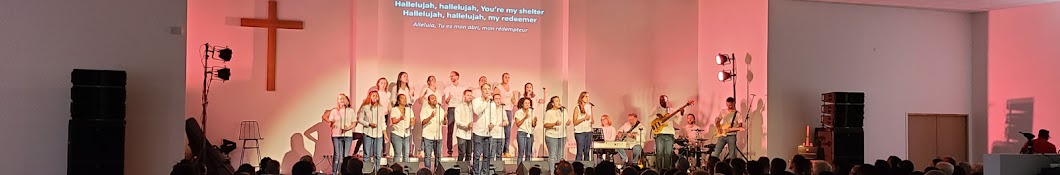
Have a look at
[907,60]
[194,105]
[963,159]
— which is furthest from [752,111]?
[194,105]

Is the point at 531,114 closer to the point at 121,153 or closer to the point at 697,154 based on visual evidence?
the point at 697,154

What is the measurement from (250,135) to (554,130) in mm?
4469

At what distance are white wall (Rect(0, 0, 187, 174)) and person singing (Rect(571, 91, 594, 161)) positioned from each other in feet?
18.4

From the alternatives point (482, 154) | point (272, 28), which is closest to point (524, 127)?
point (482, 154)

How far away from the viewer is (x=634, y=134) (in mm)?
18594

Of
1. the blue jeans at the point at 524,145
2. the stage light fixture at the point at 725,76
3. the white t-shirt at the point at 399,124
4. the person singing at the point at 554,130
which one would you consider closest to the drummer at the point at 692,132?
the stage light fixture at the point at 725,76

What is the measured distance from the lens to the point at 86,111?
12469 millimetres

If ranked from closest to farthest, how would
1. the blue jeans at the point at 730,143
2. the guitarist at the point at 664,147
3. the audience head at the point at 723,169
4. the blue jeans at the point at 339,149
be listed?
the audience head at the point at 723,169 → the blue jeans at the point at 339,149 → the guitarist at the point at 664,147 → the blue jeans at the point at 730,143

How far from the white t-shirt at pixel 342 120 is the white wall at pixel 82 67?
2.78m

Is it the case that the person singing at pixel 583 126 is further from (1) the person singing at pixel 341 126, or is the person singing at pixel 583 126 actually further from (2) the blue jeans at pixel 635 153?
(1) the person singing at pixel 341 126

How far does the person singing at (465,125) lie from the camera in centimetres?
1641

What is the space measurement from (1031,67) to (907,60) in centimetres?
180

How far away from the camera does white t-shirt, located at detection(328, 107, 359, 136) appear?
16.1 m

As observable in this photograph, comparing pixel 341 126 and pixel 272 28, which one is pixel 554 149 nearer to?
pixel 341 126
